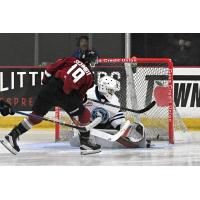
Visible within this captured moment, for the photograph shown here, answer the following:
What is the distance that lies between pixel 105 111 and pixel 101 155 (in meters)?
0.57

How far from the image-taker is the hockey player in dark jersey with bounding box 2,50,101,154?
557 cm

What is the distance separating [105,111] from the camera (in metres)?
6.27

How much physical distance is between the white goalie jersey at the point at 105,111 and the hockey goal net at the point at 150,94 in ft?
1.34

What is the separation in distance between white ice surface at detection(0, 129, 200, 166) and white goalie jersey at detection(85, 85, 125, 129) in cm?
24

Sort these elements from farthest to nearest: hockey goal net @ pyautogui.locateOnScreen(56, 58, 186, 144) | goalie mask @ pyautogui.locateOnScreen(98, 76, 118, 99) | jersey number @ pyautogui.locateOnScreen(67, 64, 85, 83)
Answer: hockey goal net @ pyautogui.locateOnScreen(56, 58, 186, 144), goalie mask @ pyautogui.locateOnScreen(98, 76, 118, 99), jersey number @ pyautogui.locateOnScreen(67, 64, 85, 83)

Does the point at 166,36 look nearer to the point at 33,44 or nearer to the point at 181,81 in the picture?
the point at 181,81

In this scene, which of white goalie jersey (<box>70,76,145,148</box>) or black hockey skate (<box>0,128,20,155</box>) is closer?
black hockey skate (<box>0,128,20,155</box>)

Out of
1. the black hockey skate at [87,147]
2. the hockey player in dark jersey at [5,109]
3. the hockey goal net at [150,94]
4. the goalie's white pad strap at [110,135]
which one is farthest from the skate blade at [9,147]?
the hockey goal net at [150,94]

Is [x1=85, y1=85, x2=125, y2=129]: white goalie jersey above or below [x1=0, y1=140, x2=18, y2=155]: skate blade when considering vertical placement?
above

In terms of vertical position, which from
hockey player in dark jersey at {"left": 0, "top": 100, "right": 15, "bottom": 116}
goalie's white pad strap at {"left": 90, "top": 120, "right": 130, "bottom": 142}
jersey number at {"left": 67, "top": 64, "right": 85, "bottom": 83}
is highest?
jersey number at {"left": 67, "top": 64, "right": 85, "bottom": 83}

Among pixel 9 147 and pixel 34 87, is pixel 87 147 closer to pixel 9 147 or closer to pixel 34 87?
pixel 9 147

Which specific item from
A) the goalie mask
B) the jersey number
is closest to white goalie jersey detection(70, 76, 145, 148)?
the goalie mask

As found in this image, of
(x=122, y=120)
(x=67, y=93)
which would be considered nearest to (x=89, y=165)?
(x=67, y=93)

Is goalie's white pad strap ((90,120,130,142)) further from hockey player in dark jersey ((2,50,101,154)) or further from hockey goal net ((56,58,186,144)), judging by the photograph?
hockey goal net ((56,58,186,144))
